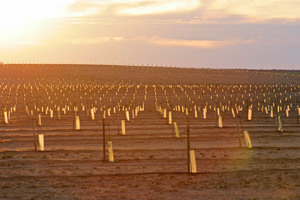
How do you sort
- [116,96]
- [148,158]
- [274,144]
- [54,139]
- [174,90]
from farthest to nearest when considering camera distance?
[174,90] < [116,96] < [54,139] < [274,144] < [148,158]

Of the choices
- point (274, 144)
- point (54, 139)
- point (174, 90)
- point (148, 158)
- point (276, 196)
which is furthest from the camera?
point (174, 90)

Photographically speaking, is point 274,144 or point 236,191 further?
point 274,144

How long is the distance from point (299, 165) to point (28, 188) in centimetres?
1075

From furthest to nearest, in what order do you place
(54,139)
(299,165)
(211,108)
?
1. (211,108)
2. (54,139)
3. (299,165)

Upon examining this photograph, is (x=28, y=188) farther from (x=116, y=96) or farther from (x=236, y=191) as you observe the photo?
(x=116, y=96)

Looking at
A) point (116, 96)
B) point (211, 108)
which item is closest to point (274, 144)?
point (211, 108)

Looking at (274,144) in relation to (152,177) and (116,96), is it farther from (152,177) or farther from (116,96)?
(116,96)

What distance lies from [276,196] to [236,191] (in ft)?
4.07

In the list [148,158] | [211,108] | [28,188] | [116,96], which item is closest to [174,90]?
[116,96]

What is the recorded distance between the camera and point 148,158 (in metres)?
23.9

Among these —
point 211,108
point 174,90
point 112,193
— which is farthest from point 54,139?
point 174,90

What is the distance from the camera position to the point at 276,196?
16062mm

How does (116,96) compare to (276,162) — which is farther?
(116,96)

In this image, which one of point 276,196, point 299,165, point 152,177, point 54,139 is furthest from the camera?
point 54,139
